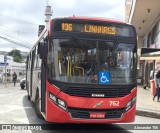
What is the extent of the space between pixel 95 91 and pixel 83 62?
776mm

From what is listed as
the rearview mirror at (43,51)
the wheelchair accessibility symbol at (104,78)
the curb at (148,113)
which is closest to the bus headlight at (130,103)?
the wheelchair accessibility symbol at (104,78)

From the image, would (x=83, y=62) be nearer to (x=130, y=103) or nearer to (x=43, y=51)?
(x=43, y=51)

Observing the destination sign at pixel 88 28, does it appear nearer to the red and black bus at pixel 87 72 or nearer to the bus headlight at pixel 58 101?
the red and black bus at pixel 87 72

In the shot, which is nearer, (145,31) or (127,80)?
(127,80)

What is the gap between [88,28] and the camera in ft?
31.2

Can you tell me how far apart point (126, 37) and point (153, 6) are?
16686 millimetres

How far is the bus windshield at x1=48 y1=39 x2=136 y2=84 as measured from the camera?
9.12 metres

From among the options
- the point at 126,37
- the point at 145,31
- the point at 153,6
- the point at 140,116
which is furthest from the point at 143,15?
the point at 126,37

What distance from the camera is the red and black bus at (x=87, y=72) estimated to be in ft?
29.4

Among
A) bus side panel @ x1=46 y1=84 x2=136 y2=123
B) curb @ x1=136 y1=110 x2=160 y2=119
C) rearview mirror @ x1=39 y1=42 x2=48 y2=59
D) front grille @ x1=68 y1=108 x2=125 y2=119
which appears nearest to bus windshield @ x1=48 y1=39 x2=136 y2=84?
rearview mirror @ x1=39 y1=42 x2=48 y2=59

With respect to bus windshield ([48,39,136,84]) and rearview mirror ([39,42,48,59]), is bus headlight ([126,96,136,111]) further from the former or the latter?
rearview mirror ([39,42,48,59])

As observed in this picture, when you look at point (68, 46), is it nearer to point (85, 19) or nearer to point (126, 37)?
point (85, 19)

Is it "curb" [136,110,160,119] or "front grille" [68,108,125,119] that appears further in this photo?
"curb" [136,110,160,119]

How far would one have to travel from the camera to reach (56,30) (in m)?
9.31
